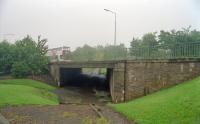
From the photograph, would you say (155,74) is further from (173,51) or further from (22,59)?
(22,59)

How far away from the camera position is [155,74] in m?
28.8

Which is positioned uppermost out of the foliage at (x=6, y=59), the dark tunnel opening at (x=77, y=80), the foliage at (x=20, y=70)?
the foliage at (x=6, y=59)

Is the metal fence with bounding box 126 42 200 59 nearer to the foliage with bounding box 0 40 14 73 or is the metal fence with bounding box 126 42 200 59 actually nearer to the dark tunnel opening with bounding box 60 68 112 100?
the dark tunnel opening with bounding box 60 68 112 100

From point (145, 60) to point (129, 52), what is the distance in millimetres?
6768

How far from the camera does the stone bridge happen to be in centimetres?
2672

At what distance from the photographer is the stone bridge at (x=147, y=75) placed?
2672cm

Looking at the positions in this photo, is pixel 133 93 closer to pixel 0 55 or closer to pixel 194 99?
pixel 194 99

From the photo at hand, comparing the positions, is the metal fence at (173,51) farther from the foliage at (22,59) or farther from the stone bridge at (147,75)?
the foliage at (22,59)

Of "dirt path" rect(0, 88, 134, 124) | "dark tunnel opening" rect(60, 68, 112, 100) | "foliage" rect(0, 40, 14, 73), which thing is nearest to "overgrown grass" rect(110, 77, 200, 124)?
"dirt path" rect(0, 88, 134, 124)

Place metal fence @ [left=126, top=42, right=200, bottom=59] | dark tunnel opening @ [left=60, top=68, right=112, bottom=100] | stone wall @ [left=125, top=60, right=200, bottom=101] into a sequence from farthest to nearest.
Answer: dark tunnel opening @ [left=60, top=68, right=112, bottom=100] → metal fence @ [left=126, top=42, right=200, bottom=59] → stone wall @ [left=125, top=60, right=200, bottom=101]

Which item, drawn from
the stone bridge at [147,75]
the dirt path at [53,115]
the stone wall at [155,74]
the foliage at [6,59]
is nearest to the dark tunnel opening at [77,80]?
the foliage at [6,59]

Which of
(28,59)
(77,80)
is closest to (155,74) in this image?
(28,59)

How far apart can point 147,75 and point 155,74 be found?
2.67 feet

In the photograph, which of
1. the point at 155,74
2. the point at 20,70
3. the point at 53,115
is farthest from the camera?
the point at 20,70
